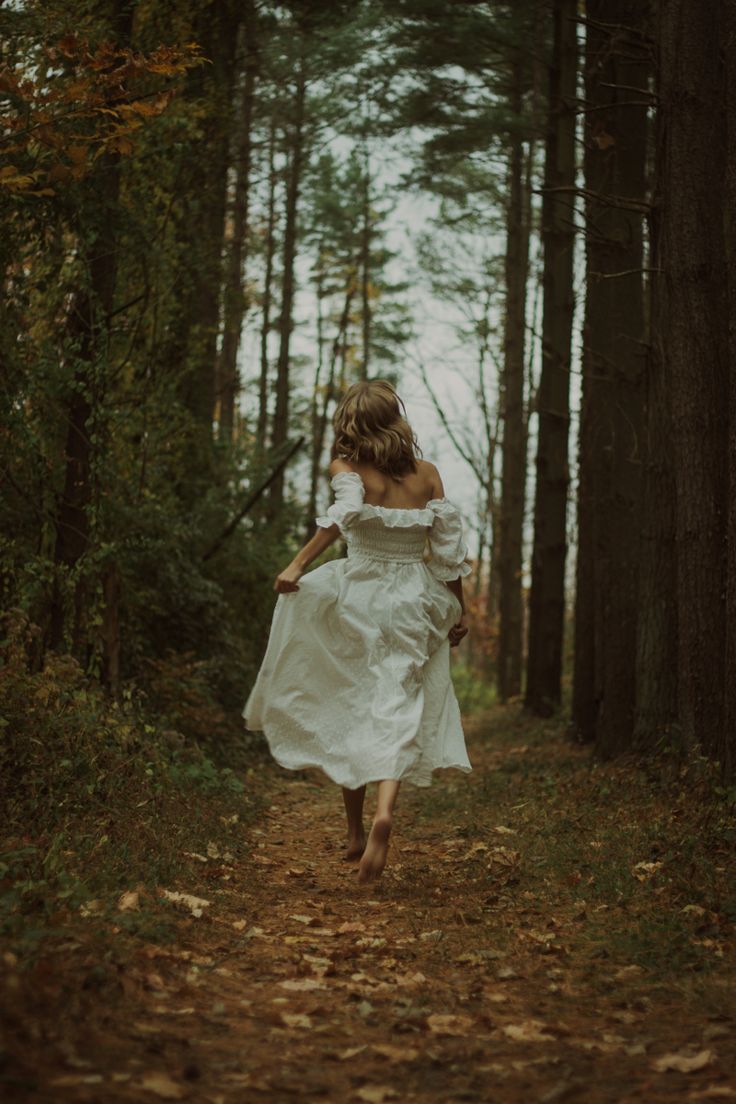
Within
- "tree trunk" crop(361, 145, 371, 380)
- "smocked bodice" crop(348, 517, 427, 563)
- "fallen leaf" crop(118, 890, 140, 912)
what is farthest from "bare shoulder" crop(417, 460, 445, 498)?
"tree trunk" crop(361, 145, 371, 380)

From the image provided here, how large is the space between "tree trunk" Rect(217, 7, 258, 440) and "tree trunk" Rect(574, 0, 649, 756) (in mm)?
3813

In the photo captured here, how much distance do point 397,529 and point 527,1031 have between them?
3.14m

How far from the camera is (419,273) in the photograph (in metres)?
27.8

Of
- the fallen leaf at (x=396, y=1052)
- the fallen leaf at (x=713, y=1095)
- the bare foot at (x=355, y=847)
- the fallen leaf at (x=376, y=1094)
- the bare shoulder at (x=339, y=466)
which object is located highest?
the bare shoulder at (x=339, y=466)

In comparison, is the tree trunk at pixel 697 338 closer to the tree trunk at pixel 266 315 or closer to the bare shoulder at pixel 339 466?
the bare shoulder at pixel 339 466

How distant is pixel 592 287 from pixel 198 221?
13.9 ft

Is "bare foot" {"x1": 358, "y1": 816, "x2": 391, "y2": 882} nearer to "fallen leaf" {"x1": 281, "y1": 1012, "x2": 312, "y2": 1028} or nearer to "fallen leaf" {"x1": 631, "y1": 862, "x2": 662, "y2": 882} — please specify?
"fallen leaf" {"x1": 631, "y1": 862, "x2": 662, "y2": 882}

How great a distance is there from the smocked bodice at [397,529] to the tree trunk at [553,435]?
7909 millimetres

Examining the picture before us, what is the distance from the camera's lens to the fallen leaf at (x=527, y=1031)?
384cm

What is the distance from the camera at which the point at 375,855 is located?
598 centimetres

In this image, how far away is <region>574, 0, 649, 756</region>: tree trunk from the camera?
10.3 metres

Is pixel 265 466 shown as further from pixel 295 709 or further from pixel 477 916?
pixel 477 916

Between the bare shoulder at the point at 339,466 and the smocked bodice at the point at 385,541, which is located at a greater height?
the bare shoulder at the point at 339,466

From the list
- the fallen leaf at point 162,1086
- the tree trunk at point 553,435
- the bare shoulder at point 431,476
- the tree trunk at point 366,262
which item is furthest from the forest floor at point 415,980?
the tree trunk at point 366,262
